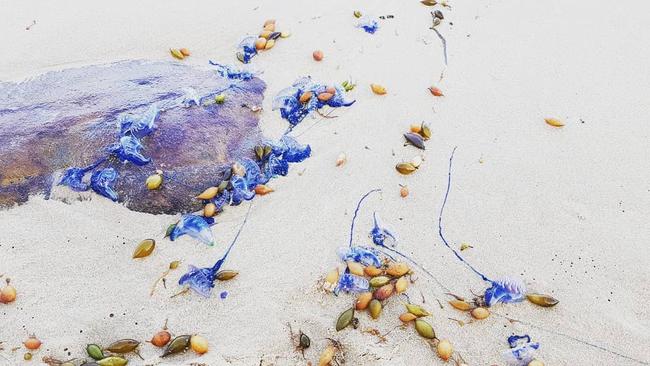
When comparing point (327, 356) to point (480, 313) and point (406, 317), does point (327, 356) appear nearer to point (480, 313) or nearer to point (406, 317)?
point (406, 317)

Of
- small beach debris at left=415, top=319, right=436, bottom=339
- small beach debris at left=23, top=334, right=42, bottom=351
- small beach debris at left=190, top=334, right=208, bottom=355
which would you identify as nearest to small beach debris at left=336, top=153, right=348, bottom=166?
small beach debris at left=415, top=319, right=436, bottom=339

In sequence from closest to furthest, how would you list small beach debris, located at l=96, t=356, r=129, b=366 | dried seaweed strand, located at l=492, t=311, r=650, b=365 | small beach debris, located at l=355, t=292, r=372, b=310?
1. small beach debris, located at l=96, t=356, r=129, b=366
2. dried seaweed strand, located at l=492, t=311, r=650, b=365
3. small beach debris, located at l=355, t=292, r=372, b=310

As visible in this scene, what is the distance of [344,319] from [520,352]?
32.5 inches

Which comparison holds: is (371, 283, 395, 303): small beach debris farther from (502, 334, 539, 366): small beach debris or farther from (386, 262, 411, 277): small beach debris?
(502, 334, 539, 366): small beach debris

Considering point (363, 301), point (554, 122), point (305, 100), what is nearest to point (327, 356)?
point (363, 301)

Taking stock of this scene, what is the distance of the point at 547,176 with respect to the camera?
3355 millimetres

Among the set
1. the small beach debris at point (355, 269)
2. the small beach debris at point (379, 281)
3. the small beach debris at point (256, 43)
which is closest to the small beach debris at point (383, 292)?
the small beach debris at point (379, 281)

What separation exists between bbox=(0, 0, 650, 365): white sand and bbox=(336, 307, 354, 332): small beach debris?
5 cm

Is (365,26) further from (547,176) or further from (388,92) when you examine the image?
(547,176)

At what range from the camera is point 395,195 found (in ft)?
10.6

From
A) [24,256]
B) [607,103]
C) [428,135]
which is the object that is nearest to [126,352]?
[24,256]

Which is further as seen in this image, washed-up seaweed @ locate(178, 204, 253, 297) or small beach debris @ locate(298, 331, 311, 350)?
washed-up seaweed @ locate(178, 204, 253, 297)

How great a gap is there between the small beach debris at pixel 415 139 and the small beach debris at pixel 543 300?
3.70ft

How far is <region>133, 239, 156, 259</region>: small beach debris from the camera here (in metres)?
2.87
